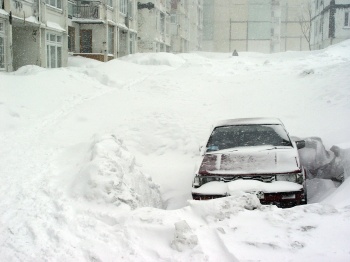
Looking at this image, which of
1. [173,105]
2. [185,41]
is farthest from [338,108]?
[185,41]

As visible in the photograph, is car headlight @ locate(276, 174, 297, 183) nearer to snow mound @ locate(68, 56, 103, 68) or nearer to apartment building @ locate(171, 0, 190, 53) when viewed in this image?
snow mound @ locate(68, 56, 103, 68)

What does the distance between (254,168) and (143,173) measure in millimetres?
2417

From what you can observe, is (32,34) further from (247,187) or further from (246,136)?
(247,187)

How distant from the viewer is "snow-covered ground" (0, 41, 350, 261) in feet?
12.1

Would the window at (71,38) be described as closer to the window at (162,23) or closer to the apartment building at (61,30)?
the apartment building at (61,30)

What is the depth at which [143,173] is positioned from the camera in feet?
23.6

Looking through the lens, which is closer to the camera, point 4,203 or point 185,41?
point 4,203

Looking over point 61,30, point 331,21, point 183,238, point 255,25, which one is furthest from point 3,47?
point 255,25

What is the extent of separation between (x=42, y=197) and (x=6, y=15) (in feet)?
45.9

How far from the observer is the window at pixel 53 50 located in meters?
21.9

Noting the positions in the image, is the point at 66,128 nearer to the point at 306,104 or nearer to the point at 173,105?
the point at 173,105

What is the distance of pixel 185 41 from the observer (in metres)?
53.1

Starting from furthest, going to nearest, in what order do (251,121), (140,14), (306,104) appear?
(140,14) → (306,104) → (251,121)

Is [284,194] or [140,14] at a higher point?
[140,14]
